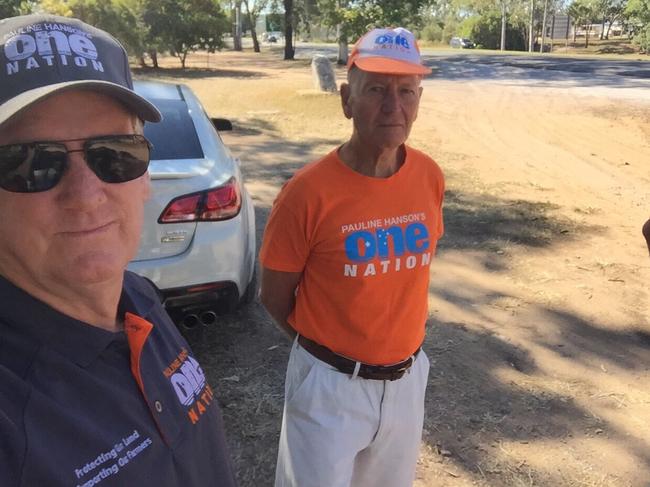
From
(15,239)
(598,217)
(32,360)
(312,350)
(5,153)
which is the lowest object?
(598,217)

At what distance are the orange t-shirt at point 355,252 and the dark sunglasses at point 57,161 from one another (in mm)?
797

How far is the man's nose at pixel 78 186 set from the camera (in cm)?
112

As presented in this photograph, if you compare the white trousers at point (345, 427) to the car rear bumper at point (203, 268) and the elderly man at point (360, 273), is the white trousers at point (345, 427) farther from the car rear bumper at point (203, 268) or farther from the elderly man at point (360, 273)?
the car rear bumper at point (203, 268)

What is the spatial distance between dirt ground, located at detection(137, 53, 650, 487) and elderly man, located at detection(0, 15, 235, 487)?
70.9 inches

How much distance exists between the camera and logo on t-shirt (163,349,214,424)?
4.09 ft

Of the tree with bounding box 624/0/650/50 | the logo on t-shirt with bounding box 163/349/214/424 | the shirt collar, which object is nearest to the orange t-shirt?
the logo on t-shirt with bounding box 163/349/214/424

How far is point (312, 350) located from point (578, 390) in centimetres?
202

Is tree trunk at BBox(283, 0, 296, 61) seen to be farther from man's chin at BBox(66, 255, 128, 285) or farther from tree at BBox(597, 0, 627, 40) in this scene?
tree at BBox(597, 0, 627, 40)

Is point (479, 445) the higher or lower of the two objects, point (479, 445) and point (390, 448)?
the lower

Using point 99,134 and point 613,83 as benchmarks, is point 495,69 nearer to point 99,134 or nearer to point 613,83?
point 613,83

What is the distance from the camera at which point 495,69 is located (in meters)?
25.0

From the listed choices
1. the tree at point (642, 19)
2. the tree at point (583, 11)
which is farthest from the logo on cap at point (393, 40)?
the tree at point (583, 11)

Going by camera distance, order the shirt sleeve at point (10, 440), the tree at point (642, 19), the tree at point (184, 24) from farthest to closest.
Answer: the tree at point (642, 19), the tree at point (184, 24), the shirt sleeve at point (10, 440)

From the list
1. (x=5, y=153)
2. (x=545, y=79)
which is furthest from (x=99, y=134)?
(x=545, y=79)
